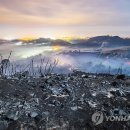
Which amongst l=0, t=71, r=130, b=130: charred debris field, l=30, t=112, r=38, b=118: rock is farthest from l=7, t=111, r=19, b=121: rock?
l=30, t=112, r=38, b=118: rock

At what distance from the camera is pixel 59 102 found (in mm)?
17422

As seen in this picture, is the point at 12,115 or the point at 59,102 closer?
the point at 12,115

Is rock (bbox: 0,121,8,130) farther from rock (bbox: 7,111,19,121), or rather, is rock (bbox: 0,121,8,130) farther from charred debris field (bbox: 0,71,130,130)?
rock (bbox: 7,111,19,121)

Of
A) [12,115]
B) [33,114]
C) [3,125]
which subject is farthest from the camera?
[33,114]

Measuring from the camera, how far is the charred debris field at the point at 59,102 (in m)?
16.1

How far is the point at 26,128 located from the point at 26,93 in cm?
253

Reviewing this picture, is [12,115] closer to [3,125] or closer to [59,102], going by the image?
[3,125]

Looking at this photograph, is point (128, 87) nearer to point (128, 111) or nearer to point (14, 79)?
point (128, 111)

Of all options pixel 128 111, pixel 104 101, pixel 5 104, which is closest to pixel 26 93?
pixel 5 104

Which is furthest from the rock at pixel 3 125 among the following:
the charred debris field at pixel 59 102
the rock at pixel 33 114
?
the rock at pixel 33 114

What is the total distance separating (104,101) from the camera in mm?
18031

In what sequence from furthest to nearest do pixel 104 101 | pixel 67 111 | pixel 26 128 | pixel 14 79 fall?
1. pixel 14 79
2. pixel 104 101
3. pixel 67 111
4. pixel 26 128

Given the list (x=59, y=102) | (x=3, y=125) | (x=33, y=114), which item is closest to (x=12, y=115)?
(x=3, y=125)

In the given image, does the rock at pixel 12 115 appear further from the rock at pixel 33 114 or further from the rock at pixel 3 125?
the rock at pixel 33 114
